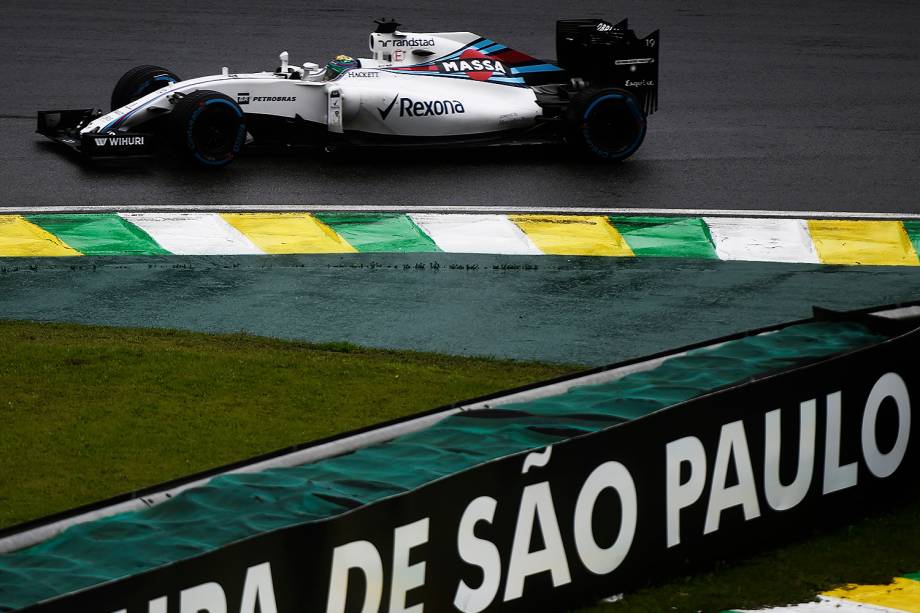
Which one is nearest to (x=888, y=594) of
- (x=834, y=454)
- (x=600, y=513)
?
(x=834, y=454)

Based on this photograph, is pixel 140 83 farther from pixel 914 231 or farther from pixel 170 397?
pixel 914 231

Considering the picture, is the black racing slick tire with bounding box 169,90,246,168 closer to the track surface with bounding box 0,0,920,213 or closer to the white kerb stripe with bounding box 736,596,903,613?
the track surface with bounding box 0,0,920,213

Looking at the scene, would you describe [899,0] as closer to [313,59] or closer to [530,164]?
[313,59]

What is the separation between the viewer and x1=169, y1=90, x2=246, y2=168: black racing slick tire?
11844 millimetres

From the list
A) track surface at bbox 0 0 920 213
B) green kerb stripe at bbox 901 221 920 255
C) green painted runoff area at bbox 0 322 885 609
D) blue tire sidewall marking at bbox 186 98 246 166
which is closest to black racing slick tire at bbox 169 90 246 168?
blue tire sidewall marking at bbox 186 98 246 166

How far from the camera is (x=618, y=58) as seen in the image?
13.3 meters

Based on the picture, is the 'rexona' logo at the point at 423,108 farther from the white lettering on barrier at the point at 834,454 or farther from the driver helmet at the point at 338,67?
the white lettering on barrier at the point at 834,454

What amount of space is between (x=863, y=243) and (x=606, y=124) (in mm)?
3187

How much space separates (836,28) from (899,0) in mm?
3146

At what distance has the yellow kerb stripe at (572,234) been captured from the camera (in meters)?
10.4

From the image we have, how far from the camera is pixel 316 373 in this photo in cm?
766

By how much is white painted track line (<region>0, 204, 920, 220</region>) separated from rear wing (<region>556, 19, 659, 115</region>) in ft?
7.62

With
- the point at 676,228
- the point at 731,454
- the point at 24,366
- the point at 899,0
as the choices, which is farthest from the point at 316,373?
→ the point at 899,0

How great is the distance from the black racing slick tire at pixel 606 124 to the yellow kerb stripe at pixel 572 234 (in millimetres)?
1944
